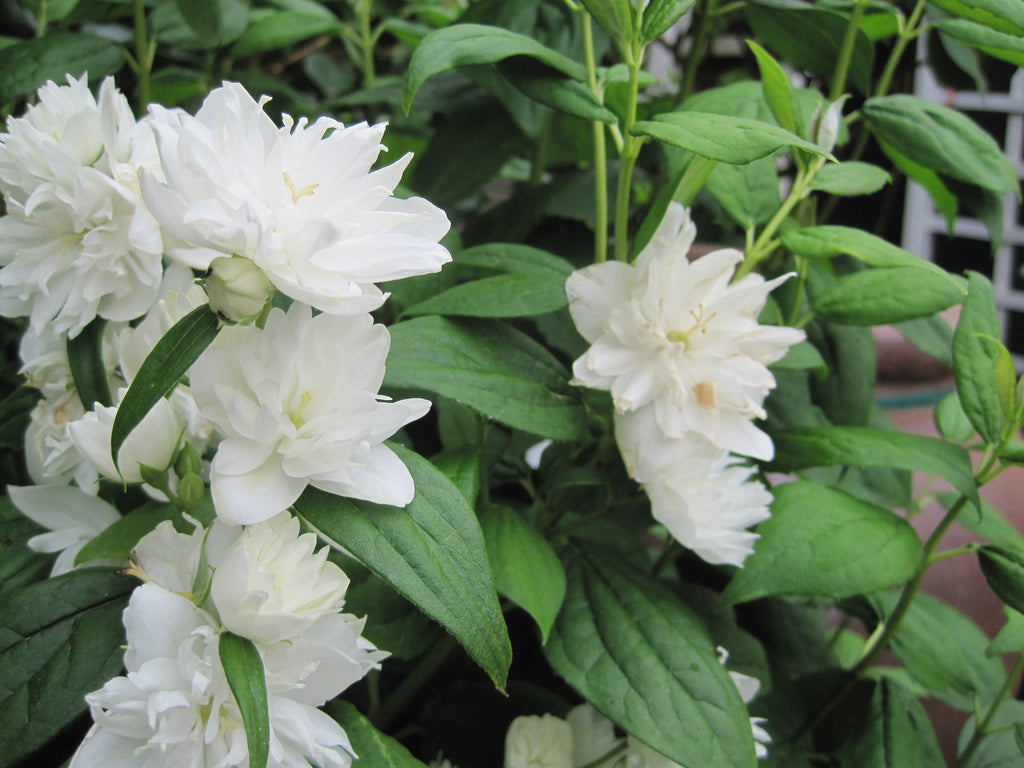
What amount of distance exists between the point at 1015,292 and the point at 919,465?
5.84 ft

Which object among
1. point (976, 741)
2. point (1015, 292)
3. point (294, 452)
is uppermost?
point (294, 452)

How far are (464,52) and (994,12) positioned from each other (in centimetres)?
37

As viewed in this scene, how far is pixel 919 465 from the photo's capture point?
2.07ft

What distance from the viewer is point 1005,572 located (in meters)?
0.63

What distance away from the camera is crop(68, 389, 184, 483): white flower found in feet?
1.47

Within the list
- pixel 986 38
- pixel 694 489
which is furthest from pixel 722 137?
pixel 986 38

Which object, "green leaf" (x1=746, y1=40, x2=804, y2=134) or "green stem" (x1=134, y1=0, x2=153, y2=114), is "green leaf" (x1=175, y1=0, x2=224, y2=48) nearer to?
"green stem" (x1=134, y1=0, x2=153, y2=114)

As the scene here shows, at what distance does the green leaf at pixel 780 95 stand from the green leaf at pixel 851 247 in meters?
0.08

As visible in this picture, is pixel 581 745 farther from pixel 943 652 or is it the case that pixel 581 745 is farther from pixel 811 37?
pixel 811 37

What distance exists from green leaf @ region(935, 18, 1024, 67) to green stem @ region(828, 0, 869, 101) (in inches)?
3.6

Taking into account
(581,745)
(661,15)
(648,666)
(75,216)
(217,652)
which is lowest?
(581,745)

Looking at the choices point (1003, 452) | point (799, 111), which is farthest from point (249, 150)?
point (1003, 452)

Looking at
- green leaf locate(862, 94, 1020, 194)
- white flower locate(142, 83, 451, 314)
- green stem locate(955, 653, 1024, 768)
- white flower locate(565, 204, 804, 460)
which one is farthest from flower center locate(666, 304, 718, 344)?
green stem locate(955, 653, 1024, 768)

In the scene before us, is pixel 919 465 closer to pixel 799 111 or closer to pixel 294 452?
pixel 799 111
